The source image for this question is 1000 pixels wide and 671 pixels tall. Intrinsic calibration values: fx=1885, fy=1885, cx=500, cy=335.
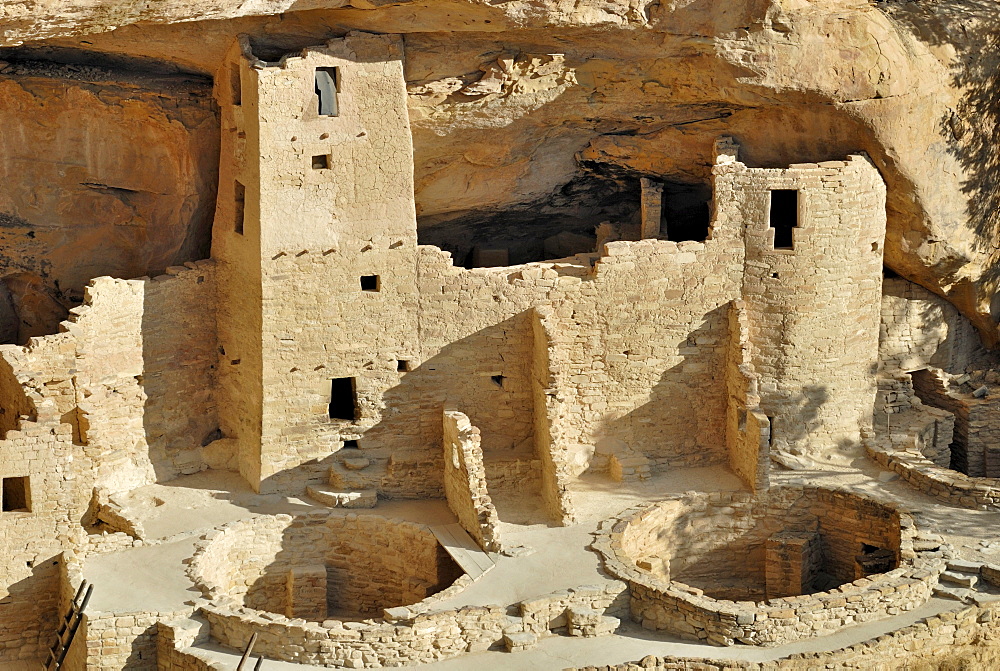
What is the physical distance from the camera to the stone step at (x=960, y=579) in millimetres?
27000

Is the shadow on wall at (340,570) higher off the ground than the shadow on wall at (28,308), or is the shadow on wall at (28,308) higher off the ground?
the shadow on wall at (28,308)

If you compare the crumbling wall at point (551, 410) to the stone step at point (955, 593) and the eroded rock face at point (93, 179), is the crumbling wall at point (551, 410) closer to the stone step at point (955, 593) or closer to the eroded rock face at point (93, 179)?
the stone step at point (955, 593)

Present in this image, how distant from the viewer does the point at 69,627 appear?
85.8 feet

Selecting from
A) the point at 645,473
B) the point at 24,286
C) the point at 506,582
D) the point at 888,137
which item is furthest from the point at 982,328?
the point at 24,286

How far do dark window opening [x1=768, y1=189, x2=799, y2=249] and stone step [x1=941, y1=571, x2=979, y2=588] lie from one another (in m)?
6.00

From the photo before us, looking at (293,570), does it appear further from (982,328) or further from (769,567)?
(982,328)

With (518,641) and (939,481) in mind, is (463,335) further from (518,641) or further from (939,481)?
(939,481)

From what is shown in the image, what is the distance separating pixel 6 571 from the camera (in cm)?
2698

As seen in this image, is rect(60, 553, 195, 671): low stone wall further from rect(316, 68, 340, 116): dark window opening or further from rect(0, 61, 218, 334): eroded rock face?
rect(316, 68, 340, 116): dark window opening

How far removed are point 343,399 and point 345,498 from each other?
6.39ft

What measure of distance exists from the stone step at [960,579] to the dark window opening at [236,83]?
41.1ft

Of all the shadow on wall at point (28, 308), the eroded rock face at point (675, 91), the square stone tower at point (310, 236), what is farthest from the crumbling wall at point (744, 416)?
the shadow on wall at point (28, 308)

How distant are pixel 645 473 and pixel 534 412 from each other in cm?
202

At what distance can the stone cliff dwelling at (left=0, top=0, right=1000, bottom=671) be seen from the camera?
2728 cm
